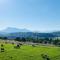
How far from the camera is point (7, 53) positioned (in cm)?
5616

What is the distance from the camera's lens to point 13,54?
→ 55.4 metres

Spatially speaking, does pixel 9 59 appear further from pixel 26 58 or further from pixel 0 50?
pixel 0 50

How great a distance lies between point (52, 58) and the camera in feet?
185

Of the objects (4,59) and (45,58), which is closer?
(4,59)

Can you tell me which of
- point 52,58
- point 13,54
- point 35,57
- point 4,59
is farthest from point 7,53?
point 52,58

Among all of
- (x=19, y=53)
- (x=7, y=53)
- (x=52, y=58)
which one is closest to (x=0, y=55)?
(x=7, y=53)

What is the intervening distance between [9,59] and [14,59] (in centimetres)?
149

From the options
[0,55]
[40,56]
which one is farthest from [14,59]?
[40,56]

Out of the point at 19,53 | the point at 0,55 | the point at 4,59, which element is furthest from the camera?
the point at 19,53

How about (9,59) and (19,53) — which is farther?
(19,53)

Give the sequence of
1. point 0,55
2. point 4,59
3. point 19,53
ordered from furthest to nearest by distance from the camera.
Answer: point 19,53 < point 0,55 < point 4,59

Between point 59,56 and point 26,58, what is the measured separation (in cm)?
1308

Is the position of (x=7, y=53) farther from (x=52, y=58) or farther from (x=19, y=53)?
(x=52, y=58)

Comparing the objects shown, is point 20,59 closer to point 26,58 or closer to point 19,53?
point 26,58
